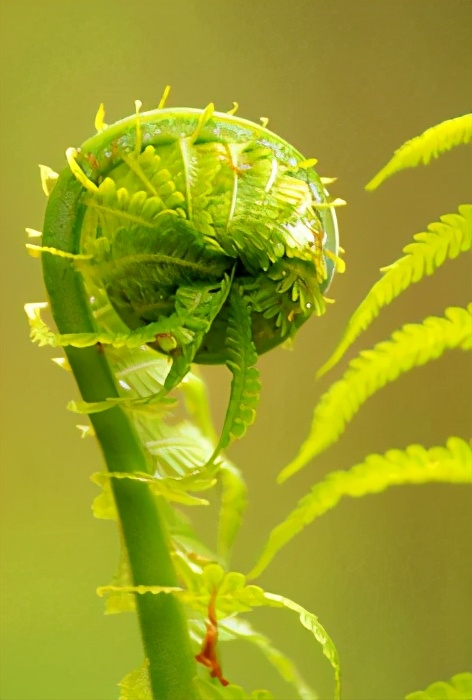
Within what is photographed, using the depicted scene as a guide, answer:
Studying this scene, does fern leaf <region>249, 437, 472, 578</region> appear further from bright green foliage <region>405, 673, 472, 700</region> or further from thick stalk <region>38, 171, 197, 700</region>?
thick stalk <region>38, 171, 197, 700</region>

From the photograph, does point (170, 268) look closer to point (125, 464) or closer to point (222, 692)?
point (125, 464)

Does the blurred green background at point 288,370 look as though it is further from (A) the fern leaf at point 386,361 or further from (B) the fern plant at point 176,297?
(A) the fern leaf at point 386,361

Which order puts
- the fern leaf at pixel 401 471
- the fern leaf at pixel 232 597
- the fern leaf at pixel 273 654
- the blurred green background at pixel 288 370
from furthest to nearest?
1. the blurred green background at pixel 288 370
2. the fern leaf at pixel 273 654
3. the fern leaf at pixel 232 597
4. the fern leaf at pixel 401 471

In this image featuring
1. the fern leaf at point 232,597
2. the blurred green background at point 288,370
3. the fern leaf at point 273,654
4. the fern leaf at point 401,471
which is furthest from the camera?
the blurred green background at point 288,370

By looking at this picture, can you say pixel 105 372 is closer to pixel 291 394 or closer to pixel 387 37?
pixel 291 394

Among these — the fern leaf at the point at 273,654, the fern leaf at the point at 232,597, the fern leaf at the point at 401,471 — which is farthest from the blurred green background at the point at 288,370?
the fern leaf at the point at 401,471

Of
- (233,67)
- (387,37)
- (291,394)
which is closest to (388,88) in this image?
(387,37)
